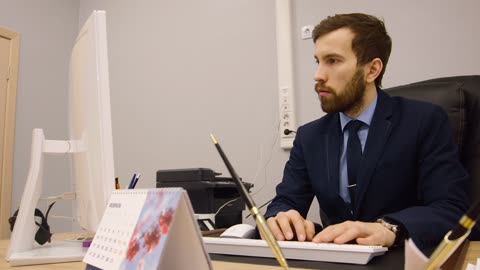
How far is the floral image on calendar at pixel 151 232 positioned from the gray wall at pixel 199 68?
172 centimetres

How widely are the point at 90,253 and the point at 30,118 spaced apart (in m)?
2.62

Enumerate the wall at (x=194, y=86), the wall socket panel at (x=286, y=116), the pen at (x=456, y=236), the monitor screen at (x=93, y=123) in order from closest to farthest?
the pen at (x=456, y=236), the monitor screen at (x=93, y=123), the wall socket panel at (x=286, y=116), the wall at (x=194, y=86)

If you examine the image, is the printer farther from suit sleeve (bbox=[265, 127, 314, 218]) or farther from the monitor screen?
the monitor screen

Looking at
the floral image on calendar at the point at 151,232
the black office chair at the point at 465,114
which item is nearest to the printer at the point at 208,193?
the black office chair at the point at 465,114

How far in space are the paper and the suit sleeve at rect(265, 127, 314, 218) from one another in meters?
0.92

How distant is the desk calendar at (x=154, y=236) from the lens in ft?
1.66

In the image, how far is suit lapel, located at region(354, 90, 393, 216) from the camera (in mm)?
1231

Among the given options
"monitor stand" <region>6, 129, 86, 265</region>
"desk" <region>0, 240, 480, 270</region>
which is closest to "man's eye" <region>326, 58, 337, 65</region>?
"desk" <region>0, 240, 480, 270</region>

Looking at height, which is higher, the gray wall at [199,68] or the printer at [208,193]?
the gray wall at [199,68]

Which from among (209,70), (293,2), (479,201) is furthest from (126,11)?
(479,201)

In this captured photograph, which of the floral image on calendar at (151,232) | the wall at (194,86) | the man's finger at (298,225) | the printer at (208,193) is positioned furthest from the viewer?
the wall at (194,86)

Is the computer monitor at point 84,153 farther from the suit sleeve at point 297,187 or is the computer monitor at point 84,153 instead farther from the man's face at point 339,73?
the man's face at point 339,73

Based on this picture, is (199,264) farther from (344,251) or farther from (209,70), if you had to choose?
(209,70)

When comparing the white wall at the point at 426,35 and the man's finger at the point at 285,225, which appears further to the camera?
the white wall at the point at 426,35
